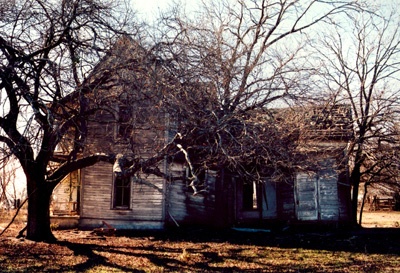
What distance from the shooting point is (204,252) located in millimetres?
12406

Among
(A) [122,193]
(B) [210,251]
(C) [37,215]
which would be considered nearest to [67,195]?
(A) [122,193]

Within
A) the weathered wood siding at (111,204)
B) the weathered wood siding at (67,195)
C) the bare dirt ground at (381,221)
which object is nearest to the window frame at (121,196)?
the weathered wood siding at (111,204)

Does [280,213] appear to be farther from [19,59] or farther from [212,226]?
[19,59]

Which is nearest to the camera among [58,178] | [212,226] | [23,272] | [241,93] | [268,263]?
[23,272]

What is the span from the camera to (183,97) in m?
10.9

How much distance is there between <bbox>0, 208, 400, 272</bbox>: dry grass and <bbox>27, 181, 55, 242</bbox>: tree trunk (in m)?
0.43

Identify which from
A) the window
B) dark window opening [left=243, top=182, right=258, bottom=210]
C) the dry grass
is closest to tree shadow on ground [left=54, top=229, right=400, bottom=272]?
the dry grass

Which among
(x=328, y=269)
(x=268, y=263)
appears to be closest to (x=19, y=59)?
(x=268, y=263)

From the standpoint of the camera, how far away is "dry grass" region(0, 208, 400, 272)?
1011 centimetres

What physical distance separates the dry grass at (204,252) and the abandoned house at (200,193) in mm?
1282

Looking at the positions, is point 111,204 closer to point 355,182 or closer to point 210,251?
point 210,251

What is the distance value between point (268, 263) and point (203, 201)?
26.3ft

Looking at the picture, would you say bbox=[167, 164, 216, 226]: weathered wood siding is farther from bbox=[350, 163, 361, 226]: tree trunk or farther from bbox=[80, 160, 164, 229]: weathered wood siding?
bbox=[350, 163, 361, 226]: tree trunk

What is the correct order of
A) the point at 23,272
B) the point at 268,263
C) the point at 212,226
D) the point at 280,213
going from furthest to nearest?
the point at 280,213 < the point at 212,226 < the point at 268,263 < the point at 23,272
